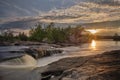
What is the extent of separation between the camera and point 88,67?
37156 millimetres

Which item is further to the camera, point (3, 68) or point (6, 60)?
point (6, 60)

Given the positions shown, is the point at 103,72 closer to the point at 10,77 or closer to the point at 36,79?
the point at 36,79

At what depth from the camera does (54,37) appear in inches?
7810

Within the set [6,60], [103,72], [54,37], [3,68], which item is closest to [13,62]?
[6,60]

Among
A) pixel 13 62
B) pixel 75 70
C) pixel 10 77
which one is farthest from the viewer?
pixel 13 62

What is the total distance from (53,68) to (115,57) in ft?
27.7

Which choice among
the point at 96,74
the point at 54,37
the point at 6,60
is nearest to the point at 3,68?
the point at 6,60

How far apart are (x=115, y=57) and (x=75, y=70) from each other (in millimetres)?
8298

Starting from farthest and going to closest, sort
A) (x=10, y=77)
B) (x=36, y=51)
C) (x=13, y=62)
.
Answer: (x=36, y=51), (x=13, y=62), (x=10, y=77)

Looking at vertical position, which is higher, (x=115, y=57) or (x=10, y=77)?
(x=115, y=57)

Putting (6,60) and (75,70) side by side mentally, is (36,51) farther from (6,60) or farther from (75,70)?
(75,70)

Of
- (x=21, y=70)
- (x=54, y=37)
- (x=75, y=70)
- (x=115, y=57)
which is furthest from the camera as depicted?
(x=54, y=37)

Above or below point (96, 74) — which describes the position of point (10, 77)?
below

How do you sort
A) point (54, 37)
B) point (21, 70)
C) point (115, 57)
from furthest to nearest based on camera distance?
point (54, 37) → point (21, 70) → point (115, 57)
